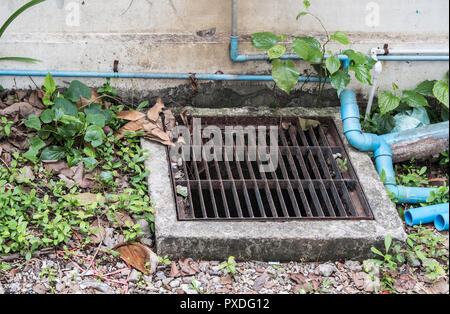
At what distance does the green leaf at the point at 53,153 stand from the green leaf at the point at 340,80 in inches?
74.7

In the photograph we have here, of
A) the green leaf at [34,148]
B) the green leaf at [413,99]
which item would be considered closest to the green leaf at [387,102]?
the green leaf at [413,99]

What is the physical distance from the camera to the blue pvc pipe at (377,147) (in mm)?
3955

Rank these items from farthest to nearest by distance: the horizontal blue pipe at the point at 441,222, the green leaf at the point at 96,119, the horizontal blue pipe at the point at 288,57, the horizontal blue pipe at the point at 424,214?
the horizontal blue pipe at the point at 288,57
the green leaf at the point at 96,119
the horizontal blue pipe at the point at 424,214
the horizontal blue pipe at the point at 441,222

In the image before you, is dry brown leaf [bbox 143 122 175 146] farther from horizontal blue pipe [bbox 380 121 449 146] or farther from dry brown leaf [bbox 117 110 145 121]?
horizontal blue pipe [bbox 380 121 449 146]

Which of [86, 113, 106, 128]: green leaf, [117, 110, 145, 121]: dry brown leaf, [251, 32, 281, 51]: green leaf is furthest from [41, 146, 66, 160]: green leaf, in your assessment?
[251, 32, 281, 51]: green leaf

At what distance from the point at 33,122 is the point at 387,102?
2.43 m

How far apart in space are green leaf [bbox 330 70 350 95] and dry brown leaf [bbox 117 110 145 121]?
1.36 metres

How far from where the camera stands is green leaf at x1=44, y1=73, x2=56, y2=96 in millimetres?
4062

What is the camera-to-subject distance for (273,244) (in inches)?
137

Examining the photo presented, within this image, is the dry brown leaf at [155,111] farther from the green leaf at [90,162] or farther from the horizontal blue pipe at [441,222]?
the horizontal blue pipe at [441,222]

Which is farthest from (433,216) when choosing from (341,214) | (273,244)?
(273,244)

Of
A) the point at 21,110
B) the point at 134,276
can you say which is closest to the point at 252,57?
the point at 21,110

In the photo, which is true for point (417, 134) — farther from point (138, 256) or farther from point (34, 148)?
point (34, 148)

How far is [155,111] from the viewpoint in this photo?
14.3ft
